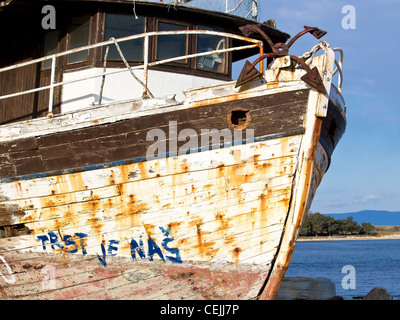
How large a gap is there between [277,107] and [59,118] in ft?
8.48

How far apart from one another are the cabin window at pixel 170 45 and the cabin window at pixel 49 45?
1.65 meters

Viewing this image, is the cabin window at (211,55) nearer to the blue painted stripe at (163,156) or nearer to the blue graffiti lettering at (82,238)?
the blue painted stripe at (163,156)

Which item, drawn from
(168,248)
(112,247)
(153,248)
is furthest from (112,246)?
(168,248)

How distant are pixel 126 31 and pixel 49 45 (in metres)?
1.34

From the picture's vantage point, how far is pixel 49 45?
7.09m

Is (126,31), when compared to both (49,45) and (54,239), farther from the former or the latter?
(54,239)

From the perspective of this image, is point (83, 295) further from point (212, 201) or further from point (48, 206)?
point (212, 201)

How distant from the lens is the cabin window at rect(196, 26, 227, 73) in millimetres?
6773

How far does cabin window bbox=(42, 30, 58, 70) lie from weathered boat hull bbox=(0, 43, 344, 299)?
1815 millimetres

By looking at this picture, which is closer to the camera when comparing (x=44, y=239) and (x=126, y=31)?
(x=44, y=239)

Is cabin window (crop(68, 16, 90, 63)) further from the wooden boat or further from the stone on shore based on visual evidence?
the stone on shore

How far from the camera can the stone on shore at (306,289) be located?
32.3 ft

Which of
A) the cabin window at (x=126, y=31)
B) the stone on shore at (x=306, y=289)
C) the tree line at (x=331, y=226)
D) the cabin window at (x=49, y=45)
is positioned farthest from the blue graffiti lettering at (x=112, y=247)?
the tree line at (x=331, y=226)
